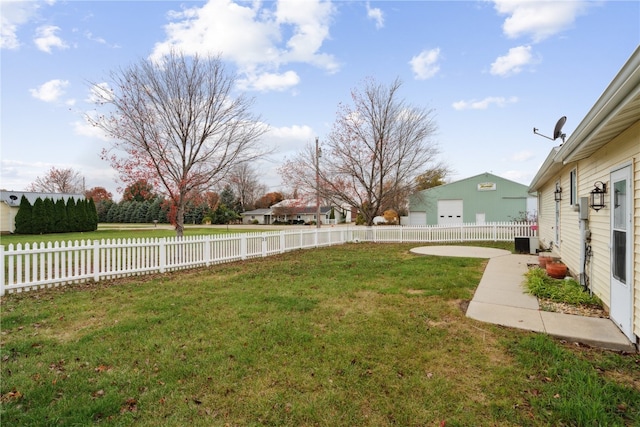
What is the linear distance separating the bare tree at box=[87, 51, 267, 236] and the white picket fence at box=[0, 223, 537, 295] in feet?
7.28

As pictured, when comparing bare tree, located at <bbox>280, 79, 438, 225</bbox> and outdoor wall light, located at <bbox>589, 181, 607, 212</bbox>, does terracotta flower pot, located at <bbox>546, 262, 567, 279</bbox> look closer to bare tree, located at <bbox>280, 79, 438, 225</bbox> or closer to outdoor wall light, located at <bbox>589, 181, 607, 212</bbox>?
outdoor wall light, located at <bbox>589, 181, 607, 212</bbox>

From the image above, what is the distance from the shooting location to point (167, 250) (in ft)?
28.0

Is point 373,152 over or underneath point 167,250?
over

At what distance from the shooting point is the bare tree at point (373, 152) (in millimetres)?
17594

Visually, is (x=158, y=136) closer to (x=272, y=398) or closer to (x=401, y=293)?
(x=401, y=293)

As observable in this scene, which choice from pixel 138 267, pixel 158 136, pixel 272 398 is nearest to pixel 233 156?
pixel 158 136

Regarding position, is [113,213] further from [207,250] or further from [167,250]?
[167,250]

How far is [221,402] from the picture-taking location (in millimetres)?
2633

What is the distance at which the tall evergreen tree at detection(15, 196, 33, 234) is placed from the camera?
23438 millimetres

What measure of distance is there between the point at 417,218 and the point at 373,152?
12263 mm

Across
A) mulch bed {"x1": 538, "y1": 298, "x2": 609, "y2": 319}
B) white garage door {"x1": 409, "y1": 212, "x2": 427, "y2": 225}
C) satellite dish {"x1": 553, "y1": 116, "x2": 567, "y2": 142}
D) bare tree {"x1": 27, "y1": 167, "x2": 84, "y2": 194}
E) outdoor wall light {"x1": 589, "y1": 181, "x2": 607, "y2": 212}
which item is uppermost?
bare tree {"x1": 27, "y1": 167, "x2": 84, "y2": 194}

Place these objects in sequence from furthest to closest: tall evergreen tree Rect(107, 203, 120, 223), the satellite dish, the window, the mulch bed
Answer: tall evergreen tree Rect(107, 203, 120, 223) < the satellite dish < the window < the mulch bed

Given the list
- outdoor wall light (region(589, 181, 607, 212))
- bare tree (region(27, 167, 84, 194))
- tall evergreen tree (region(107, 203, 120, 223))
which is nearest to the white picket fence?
outdoor wall light (region(589, 181, 607, 212))

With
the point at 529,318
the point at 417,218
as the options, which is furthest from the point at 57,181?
the point at 529,318
